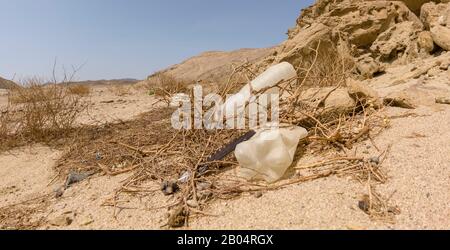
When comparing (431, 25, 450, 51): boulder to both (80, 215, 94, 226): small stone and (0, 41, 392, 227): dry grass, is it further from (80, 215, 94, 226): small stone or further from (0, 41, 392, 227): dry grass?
(80, 215, 94, 226): small stone

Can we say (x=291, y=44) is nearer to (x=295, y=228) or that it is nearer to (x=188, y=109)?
(x=188, y=109)

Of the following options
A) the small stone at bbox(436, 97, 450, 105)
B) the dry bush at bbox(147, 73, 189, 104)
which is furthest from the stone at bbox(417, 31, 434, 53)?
the dry bush at bbox(147, 73, 189, 104)

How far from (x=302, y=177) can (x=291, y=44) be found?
3.94 meters

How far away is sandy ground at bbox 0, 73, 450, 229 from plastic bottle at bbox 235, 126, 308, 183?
16 centimetres

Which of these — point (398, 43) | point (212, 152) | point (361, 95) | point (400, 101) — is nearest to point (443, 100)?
point (400, 101)

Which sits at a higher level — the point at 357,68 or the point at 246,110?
the point at 357,68

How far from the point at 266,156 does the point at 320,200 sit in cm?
41

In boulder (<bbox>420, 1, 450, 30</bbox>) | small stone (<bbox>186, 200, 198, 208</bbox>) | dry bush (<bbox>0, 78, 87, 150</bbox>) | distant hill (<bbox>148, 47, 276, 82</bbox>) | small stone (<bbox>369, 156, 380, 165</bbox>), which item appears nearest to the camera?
small stone (<bbox>186, 200, 198, 208</bbox>)

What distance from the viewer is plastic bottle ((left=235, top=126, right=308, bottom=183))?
6.19 feet

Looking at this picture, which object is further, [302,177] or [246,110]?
[246,110]

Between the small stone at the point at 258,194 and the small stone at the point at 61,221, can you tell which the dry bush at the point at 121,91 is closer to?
the small stone at the point at 61,221

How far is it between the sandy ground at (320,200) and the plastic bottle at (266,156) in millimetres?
161

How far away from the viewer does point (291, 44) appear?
5.42 meters
